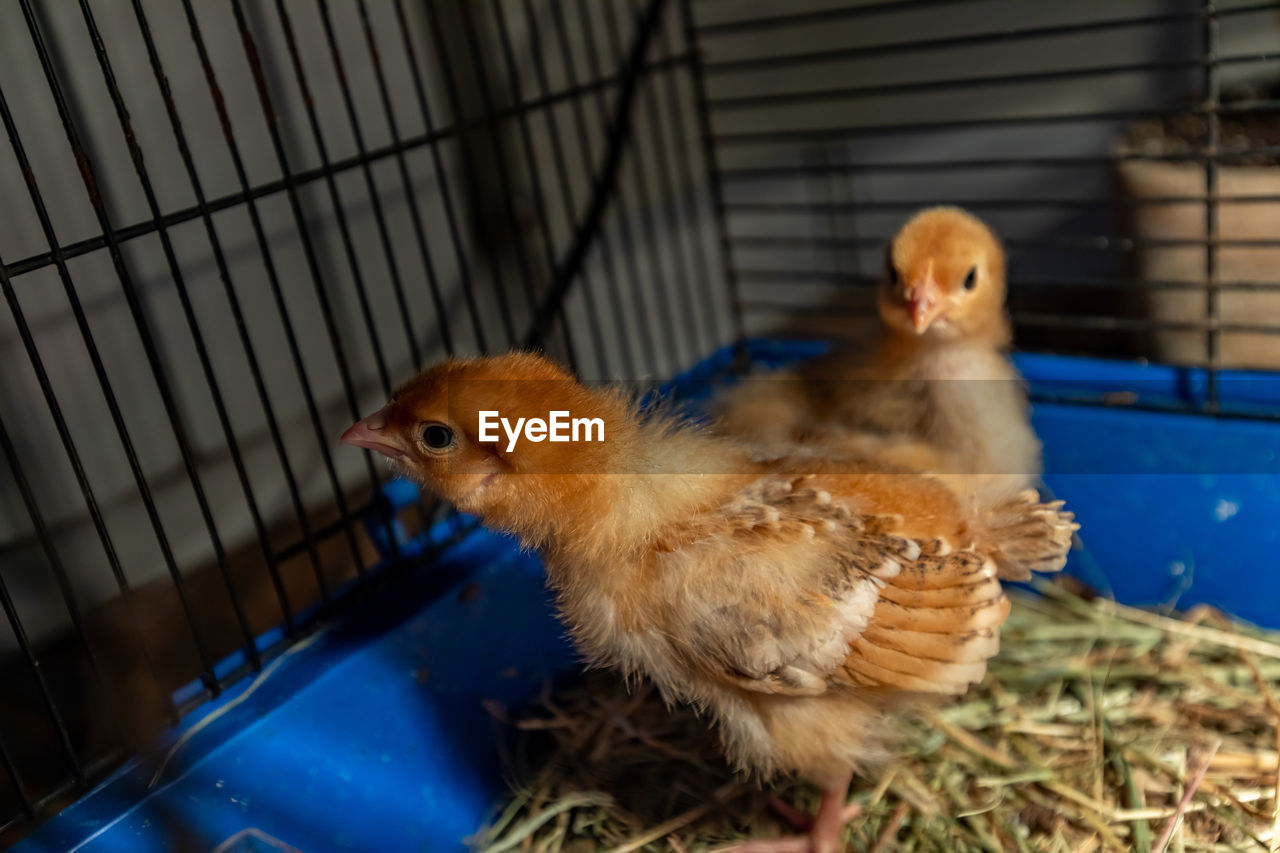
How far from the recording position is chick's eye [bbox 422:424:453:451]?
1338mm

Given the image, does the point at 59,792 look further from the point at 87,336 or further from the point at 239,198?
the point at 239,198

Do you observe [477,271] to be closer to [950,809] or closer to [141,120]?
[141,120]

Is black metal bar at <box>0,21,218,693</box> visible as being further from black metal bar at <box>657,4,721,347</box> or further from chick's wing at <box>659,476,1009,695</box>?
black metal bar at <box>657,4,721,347</box>

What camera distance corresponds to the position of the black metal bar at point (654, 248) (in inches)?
104

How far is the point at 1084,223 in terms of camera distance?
126 inches

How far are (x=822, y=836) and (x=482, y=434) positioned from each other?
2.97 feet

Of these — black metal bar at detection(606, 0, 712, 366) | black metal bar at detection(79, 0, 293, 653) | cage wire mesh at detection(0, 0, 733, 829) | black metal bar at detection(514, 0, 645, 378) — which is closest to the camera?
black metal bar at detection(79, 0, 293, 653)

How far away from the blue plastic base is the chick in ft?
0.84

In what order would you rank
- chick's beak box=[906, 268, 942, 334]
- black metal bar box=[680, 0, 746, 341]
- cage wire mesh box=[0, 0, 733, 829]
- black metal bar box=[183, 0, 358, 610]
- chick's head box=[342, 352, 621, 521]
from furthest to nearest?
black metal bar box=[680, 0, 746, 341] → chick's beak box=[906, 268, 942, 334] → cage wire mesh box=[0, 0, 733, 829] → black metal bar box=[183, 0, 358, 610] → chick's head box=[342, 352, 621, 521]

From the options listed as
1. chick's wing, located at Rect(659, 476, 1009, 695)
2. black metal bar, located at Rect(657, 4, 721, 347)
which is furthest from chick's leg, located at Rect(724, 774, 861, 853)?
black metal bar, located at Rect(657, 4, 721, 347)

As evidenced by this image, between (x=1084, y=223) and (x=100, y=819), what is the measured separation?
309cm

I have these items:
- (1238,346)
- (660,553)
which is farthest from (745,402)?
(1238,346)

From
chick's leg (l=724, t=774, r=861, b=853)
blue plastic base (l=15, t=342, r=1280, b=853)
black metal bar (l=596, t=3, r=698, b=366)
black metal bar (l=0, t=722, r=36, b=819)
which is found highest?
black metal bar (l=596, t=3, r=698, b=366)

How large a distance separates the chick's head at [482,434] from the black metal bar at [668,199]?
5.11ft
